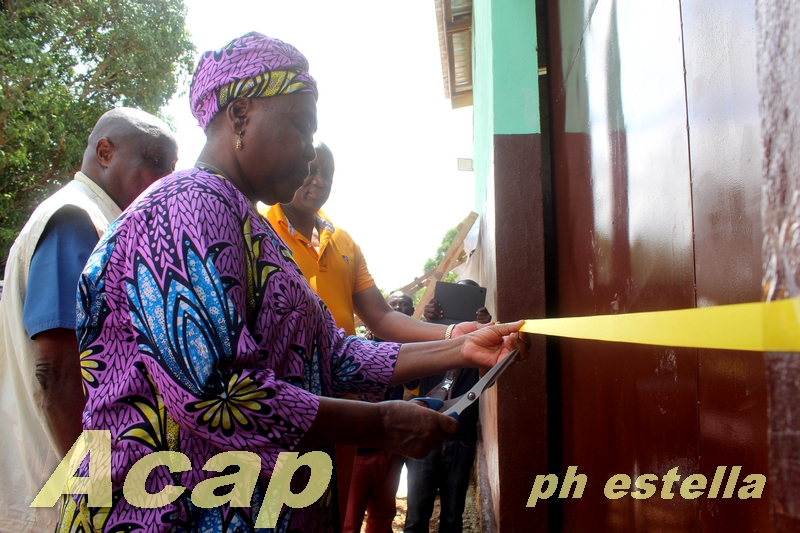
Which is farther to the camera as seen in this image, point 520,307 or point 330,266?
point 330,266

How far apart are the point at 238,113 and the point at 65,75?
13.5 metres

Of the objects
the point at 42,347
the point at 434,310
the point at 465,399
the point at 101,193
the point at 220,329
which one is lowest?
the point at 434,310

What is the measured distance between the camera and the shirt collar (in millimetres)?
2219

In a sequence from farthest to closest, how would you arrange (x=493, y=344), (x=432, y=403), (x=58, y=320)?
(x=493, y=344), (x=58, y=320), (x=432, y=403)

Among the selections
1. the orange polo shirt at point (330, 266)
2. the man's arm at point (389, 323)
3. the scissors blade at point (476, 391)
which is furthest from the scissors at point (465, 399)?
the orange polo shirt at point (330, 266)

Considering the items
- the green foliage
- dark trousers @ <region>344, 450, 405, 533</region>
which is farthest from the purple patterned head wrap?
the green foliage

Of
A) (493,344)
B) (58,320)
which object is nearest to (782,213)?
(493,344)

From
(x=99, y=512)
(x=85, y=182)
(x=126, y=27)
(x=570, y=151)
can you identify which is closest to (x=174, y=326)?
(x=99, y=512)

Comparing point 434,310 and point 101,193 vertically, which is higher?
point 101,193

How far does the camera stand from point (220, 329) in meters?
1.19

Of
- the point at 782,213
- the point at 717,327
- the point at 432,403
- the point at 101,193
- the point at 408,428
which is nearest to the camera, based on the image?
the point at 782,213

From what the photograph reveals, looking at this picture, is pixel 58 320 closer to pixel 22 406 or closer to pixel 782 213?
pixel 22 406

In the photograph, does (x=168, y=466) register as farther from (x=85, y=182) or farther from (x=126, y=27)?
(x=126, y=27)

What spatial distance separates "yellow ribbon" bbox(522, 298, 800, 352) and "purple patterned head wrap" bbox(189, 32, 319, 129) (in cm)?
94
